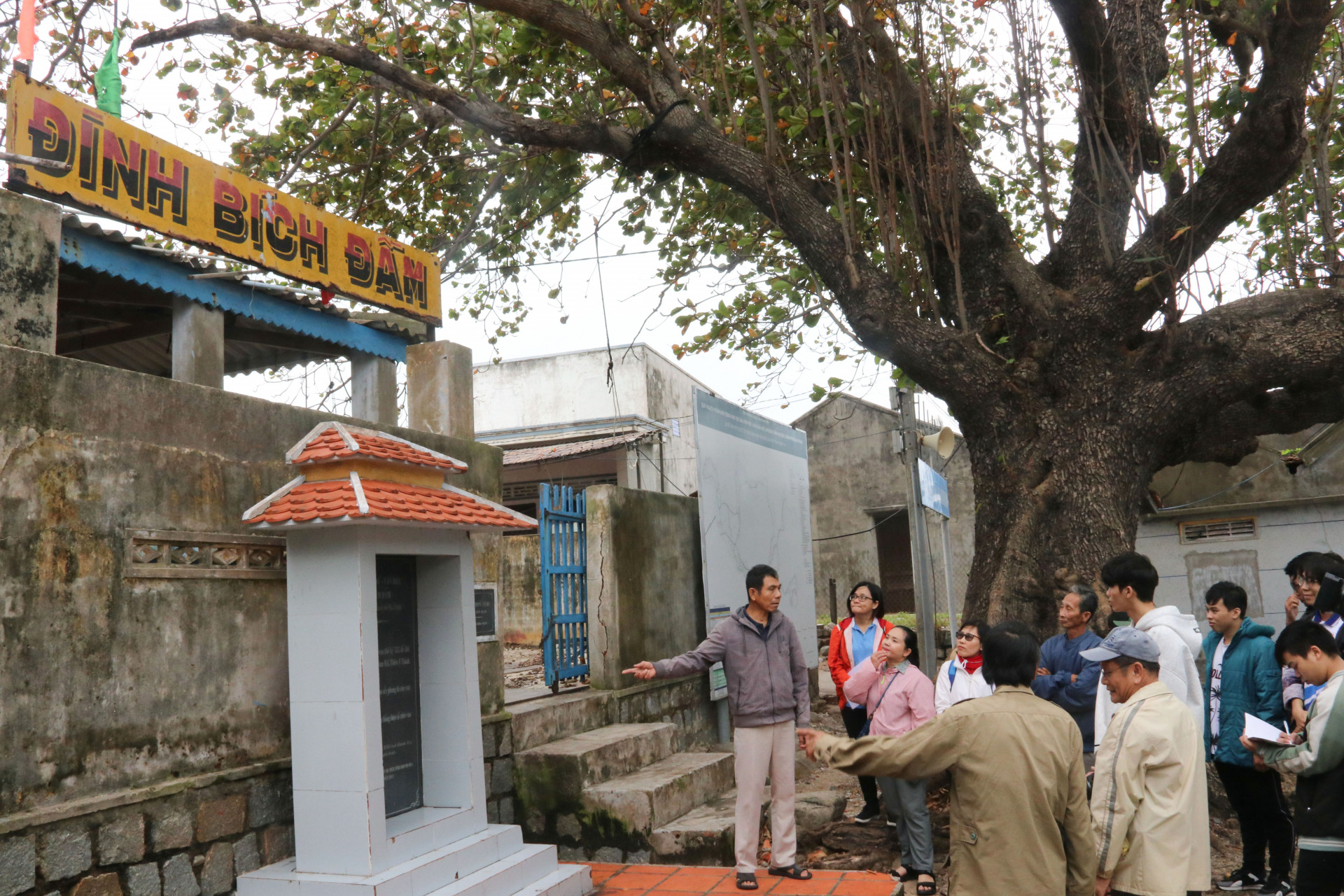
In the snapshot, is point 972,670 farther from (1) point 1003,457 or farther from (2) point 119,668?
Result: (2) point 119,668

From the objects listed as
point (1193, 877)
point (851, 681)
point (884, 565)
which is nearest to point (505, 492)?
point (884, 565)

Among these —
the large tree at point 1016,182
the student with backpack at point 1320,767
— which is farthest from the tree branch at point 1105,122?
the student with backpack at point 1320,767

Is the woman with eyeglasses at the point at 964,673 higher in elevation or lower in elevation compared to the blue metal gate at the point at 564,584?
lower

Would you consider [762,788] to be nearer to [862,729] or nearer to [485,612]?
[862,729]

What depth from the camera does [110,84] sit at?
17.3ft

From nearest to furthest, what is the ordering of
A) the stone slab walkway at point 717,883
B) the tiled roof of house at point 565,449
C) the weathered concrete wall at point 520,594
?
the stone slab walkway at point 717,883, the weathered concrete wall at point 520,594, the tiled roof of house at point 565,449

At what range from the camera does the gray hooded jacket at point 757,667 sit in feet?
19.2

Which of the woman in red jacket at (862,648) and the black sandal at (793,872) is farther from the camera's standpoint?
the woman in red jacket at (862,648)

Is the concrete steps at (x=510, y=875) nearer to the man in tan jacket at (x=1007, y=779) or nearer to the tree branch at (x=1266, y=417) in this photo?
the man in tan jacket at (x=1007, y=779)

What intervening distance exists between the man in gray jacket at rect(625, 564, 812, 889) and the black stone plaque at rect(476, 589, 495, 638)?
1.47 metres

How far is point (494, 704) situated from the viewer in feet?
22.7

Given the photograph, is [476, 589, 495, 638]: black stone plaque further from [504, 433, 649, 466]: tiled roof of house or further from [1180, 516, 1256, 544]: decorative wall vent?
[504, 433, 649, 466]: tiled roof of house

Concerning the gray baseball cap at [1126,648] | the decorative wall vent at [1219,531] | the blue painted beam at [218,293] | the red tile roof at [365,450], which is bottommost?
the gray baseball cap at [1126,648]

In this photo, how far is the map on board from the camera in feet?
28.8
